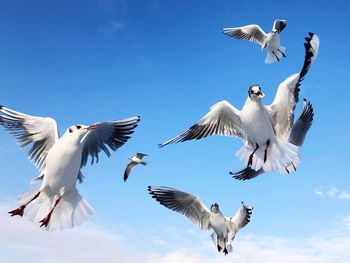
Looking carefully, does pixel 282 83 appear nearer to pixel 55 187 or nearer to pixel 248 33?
pixel 55 187

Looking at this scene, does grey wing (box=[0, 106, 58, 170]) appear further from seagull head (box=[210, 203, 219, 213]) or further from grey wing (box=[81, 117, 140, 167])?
seagull head (box=[210, 203, 219, 213])

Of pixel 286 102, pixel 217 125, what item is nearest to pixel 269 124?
pixel 286 102

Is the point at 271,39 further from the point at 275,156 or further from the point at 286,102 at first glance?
the point at 275,156

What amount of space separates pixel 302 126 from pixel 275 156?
2769mm

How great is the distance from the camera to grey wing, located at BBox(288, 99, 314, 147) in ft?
30.3

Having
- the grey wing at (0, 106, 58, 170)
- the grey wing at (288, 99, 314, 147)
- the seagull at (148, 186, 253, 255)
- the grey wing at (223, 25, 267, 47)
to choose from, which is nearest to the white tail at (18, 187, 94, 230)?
the grey wing at (0, 106, 58, 170)

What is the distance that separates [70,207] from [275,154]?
282 centimetres

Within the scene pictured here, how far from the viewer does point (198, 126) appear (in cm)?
744

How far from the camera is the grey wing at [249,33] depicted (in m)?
13.1

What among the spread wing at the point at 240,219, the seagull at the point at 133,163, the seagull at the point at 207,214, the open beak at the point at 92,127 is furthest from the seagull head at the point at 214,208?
the open beak at the point at 92,127

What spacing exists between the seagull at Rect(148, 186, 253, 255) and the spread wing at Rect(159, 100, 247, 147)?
4.76ft

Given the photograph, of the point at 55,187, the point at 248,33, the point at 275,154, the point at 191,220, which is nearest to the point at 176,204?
the point at 191,220

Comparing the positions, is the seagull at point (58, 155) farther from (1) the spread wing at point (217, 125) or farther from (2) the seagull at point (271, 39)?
(2) the seagull at point (271, 39)

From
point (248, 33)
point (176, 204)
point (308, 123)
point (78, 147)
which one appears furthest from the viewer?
point (248, 33)
